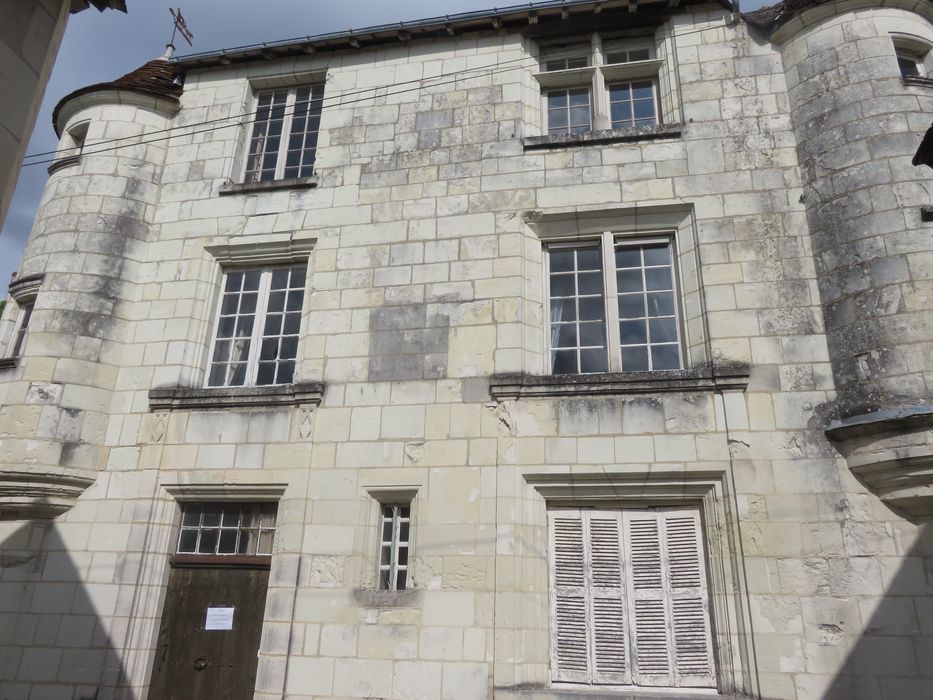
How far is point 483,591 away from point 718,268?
152 inches

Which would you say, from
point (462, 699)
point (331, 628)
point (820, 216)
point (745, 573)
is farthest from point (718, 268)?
point (331, 628)

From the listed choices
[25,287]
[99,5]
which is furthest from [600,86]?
[25,287]

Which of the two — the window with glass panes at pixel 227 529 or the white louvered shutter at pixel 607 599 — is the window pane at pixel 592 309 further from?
the window with glass panes at pixel 227 529

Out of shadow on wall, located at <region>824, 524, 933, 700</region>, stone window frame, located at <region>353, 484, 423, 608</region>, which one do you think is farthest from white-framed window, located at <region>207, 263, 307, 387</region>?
shadow on wall, located at <region>824, 524, 933, 700</region>

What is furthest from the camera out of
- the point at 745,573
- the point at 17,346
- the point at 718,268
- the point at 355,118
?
the point at 355,118

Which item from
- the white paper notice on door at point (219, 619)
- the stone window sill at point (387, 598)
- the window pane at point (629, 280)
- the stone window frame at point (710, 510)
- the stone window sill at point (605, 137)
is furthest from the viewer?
the stone window sill at point (605, 137)

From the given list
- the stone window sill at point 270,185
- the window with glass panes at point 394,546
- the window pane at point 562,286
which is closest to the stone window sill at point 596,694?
the window with glass panes at point 394,546

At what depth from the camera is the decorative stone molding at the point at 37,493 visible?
22.4 ft

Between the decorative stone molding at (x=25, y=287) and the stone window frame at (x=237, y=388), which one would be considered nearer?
the stone window frame at (x=237, y=388)

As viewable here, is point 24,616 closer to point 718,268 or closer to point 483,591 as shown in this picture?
point 483,591

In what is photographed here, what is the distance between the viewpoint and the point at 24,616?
674 cm

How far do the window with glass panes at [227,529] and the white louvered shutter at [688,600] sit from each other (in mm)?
3929

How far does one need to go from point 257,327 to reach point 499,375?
299cm

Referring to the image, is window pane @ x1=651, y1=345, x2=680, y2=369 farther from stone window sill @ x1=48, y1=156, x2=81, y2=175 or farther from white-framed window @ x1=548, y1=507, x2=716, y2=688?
stone window sill @ x1=48, y1=156, x2=81, y2=175
